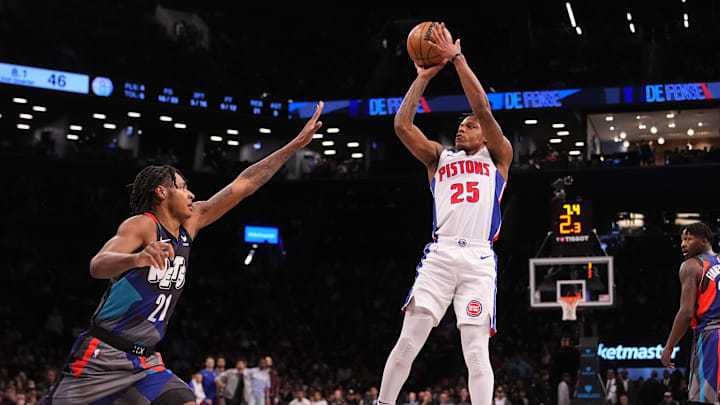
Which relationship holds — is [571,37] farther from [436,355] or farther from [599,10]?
[436,355]

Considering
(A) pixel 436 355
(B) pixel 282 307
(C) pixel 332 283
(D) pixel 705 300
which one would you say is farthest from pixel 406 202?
(D) pixel 705 300

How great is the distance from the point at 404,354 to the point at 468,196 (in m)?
1.22

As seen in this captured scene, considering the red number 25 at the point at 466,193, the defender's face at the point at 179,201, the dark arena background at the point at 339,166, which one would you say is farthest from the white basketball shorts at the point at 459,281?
the dark arena background at the point at 339,166

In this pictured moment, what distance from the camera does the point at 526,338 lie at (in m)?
23.5

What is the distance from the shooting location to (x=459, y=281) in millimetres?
5914

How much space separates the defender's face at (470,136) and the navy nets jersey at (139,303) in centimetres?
255

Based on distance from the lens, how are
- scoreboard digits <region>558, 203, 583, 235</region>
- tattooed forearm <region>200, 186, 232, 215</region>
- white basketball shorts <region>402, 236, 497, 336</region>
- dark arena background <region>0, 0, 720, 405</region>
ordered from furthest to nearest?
1. dark arena background <region>0, 0, 720, 405</region>
2. scoreboard digits <region>558, 203, 583, 235</region>
3. white basketball shorts <region>402, 236, 497, 336</region>
4. tattooed forearm <region>200, 186, 232, 215</region>

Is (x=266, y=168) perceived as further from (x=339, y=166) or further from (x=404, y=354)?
(x=339, y=166)

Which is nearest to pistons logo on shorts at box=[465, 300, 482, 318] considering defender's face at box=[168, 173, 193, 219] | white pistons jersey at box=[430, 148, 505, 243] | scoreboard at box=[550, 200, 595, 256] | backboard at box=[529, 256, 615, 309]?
white pistons jersey at box=[430, 148, 505, 243]

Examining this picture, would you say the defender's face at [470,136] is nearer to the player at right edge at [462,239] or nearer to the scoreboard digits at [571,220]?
the player at right edge at [462,239]

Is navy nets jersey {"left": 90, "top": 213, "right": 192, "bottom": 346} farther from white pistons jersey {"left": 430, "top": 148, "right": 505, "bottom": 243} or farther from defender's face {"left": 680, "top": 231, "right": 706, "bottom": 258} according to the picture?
defender's face {"left": 680, "top": 231, "right": 706, "bottom": 258}

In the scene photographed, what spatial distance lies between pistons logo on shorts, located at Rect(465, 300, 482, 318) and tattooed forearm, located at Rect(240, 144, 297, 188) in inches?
63.3

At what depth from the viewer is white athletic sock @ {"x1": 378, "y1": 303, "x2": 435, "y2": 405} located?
5.70 meters

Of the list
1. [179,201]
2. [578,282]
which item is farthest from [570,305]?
[179,201]
